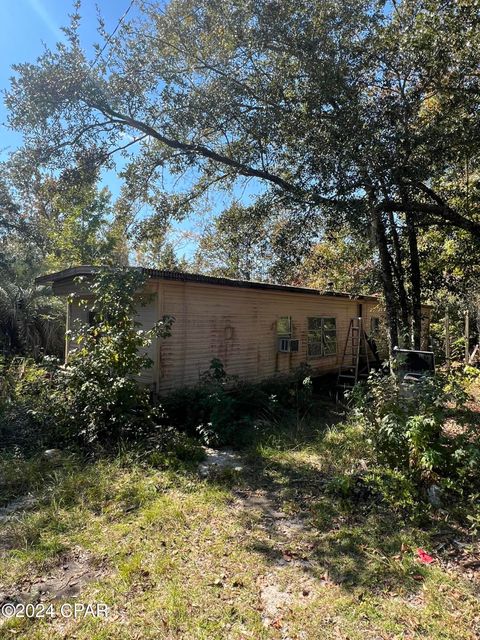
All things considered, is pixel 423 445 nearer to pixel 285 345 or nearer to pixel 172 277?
pixel 172 277

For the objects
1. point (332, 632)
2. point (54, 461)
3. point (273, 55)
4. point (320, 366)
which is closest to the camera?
point (332, 632)

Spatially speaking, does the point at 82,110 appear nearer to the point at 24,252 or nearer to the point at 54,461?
the point at 54,461

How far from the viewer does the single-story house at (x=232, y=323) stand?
24.4ft

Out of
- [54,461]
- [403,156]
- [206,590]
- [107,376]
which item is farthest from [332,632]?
[403,156]

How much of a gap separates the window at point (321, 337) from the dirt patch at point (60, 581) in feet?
29.5

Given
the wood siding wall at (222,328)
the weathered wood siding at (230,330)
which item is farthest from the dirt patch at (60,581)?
the weathered wood siding at (230,330)

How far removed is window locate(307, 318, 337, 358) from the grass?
680 cm

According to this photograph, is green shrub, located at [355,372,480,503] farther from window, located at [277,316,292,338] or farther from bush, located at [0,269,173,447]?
window, located at [277,316,292,338]

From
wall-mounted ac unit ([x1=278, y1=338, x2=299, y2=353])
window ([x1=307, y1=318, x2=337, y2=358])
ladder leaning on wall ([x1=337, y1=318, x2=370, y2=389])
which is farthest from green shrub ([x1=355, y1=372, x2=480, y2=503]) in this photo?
ladder leaning on wall ([x1=337, y1=318, x2=370, y2=389])

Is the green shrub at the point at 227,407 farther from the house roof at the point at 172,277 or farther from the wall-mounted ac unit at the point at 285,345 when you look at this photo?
the house roof at the point at 172,277

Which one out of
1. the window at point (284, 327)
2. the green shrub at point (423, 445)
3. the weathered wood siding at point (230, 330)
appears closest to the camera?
the green shrub at point (423, 445)

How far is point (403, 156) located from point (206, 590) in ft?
18.5

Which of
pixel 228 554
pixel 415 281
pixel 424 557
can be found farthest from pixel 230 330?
pixel 424 557

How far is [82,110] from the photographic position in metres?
6.48
